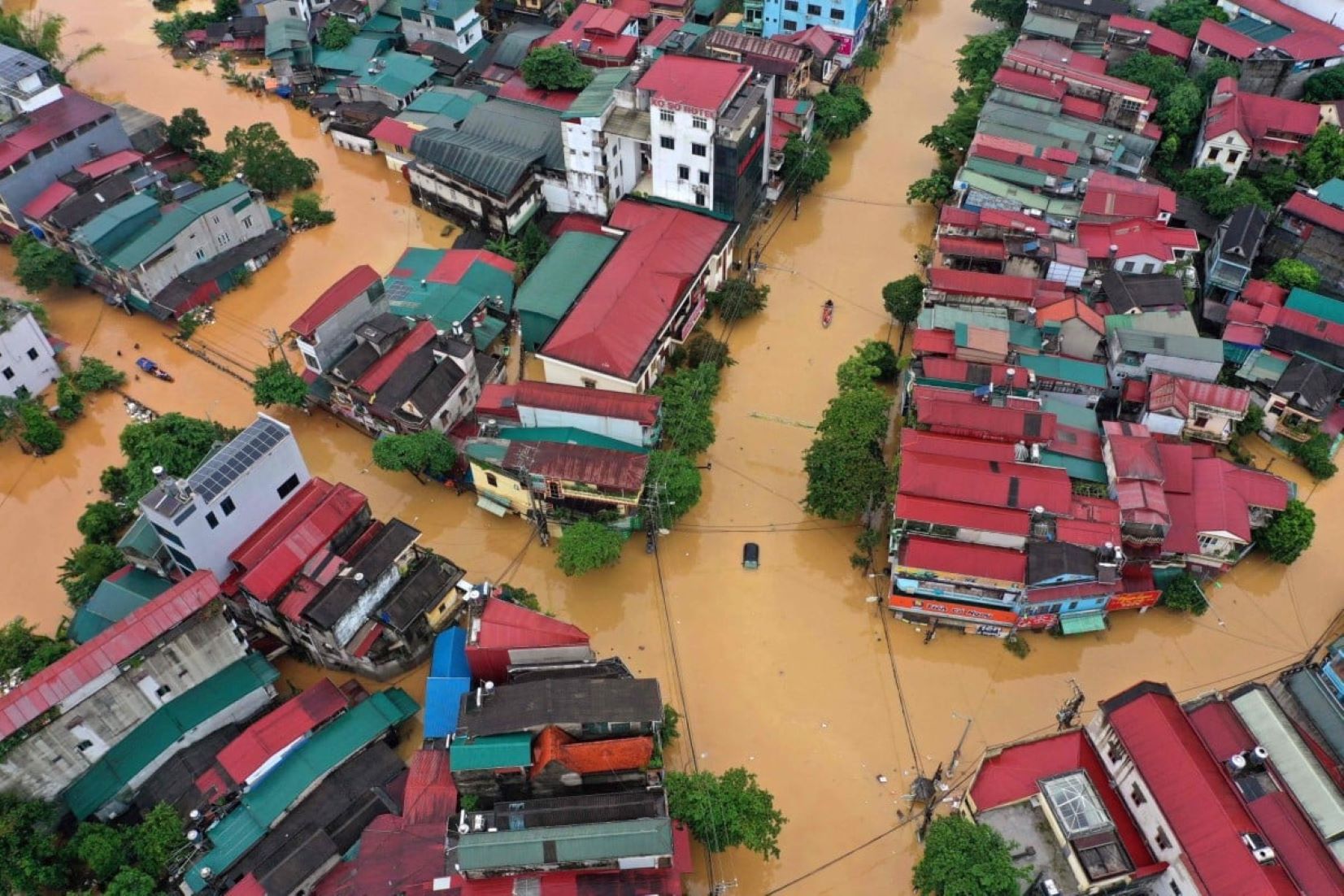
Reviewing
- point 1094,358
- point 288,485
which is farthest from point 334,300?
point 1094,358

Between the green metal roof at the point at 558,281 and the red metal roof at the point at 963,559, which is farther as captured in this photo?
the green metal roof at the point at 558,281

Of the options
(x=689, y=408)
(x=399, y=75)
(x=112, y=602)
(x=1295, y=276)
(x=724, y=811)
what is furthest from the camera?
(x=399, y=75)

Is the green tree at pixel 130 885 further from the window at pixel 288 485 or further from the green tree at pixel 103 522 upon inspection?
the green tree at pixel 103 522

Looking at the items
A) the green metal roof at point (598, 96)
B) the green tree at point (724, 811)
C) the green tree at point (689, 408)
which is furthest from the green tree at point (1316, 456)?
the green metal roof at point (598, 96)

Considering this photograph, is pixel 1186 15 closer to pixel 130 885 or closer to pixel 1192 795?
pixel 1192 795

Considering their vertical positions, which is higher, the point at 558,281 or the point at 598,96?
the point at 598,96

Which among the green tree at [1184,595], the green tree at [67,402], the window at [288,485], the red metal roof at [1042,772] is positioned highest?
the green tree at [67,402]

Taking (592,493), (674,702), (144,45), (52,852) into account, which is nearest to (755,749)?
(674,702)

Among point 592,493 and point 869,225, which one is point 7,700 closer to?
point 592,493
